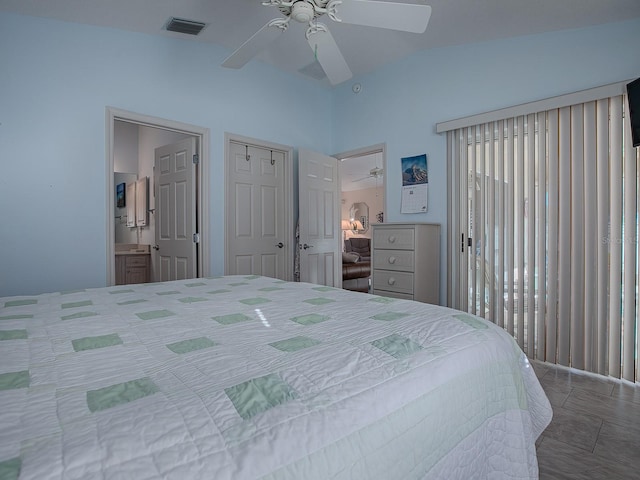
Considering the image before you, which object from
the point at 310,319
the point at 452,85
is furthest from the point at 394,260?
the point at 310,319

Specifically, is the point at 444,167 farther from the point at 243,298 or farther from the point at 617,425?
the point at 243,298

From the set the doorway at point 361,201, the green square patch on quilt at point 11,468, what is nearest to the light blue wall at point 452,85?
the green square patch on quilt at point 11,468

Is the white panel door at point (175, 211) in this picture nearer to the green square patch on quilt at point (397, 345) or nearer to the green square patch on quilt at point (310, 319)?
the green square patch on quilt at point (310, 319)

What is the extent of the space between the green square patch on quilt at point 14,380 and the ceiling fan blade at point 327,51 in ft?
6.81

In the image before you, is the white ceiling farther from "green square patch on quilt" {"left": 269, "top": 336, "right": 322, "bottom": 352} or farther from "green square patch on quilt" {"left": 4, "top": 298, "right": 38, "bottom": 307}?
"green square patch on quilt" {"left": 269, "top": 336, "right": 322, "bottom": 352}

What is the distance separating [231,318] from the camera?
1163 mm

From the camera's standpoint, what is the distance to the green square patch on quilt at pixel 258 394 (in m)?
0.60

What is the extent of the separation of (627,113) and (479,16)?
4.01 ft

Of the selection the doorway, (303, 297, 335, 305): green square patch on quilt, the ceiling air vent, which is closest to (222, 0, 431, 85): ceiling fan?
the ceiling air vent

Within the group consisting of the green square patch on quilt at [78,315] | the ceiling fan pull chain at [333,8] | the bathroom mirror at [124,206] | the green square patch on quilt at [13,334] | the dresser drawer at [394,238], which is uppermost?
the ceiling fan pull chain at [333,8]

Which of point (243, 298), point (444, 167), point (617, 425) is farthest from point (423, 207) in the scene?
point (243, 298)

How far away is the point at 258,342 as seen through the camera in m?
0.92

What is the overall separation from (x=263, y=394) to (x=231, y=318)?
1.83 feet

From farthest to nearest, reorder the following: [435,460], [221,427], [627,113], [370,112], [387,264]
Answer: [370,112], [387,264], [627,113], [435,460], [221,427]
